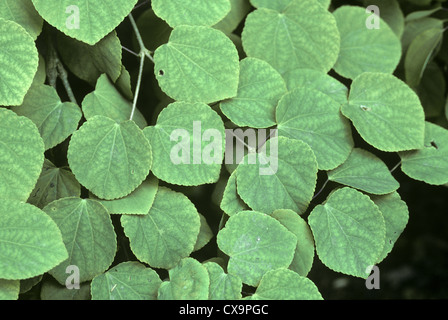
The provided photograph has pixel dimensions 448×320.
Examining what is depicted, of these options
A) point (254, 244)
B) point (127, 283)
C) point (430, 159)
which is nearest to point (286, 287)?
point (254, 244)

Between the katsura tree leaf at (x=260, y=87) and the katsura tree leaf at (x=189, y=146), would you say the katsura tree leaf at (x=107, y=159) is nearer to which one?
the katsura tree leaf at (x=189, y=146)

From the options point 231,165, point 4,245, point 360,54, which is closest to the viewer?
point 4,245

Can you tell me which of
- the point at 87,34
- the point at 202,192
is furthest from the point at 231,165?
the point at 87,34

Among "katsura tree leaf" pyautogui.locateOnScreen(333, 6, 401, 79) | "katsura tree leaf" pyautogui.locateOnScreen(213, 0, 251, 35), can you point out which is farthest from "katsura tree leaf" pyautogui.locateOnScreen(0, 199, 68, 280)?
"katsura tree leaf" pyautogui.locateOnScreen(333, 6, 401, 79)

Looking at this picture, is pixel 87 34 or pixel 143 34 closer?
pixel 87 34

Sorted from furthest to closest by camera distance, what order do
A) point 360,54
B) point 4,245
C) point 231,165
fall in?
point 360,54 → point 231,165 → point 4,245

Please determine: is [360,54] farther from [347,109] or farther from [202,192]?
[202,192]

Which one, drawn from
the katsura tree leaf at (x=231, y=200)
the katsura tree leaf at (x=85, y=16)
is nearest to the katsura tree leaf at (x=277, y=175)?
the katsura tree leaf at (x=231, y=200)
